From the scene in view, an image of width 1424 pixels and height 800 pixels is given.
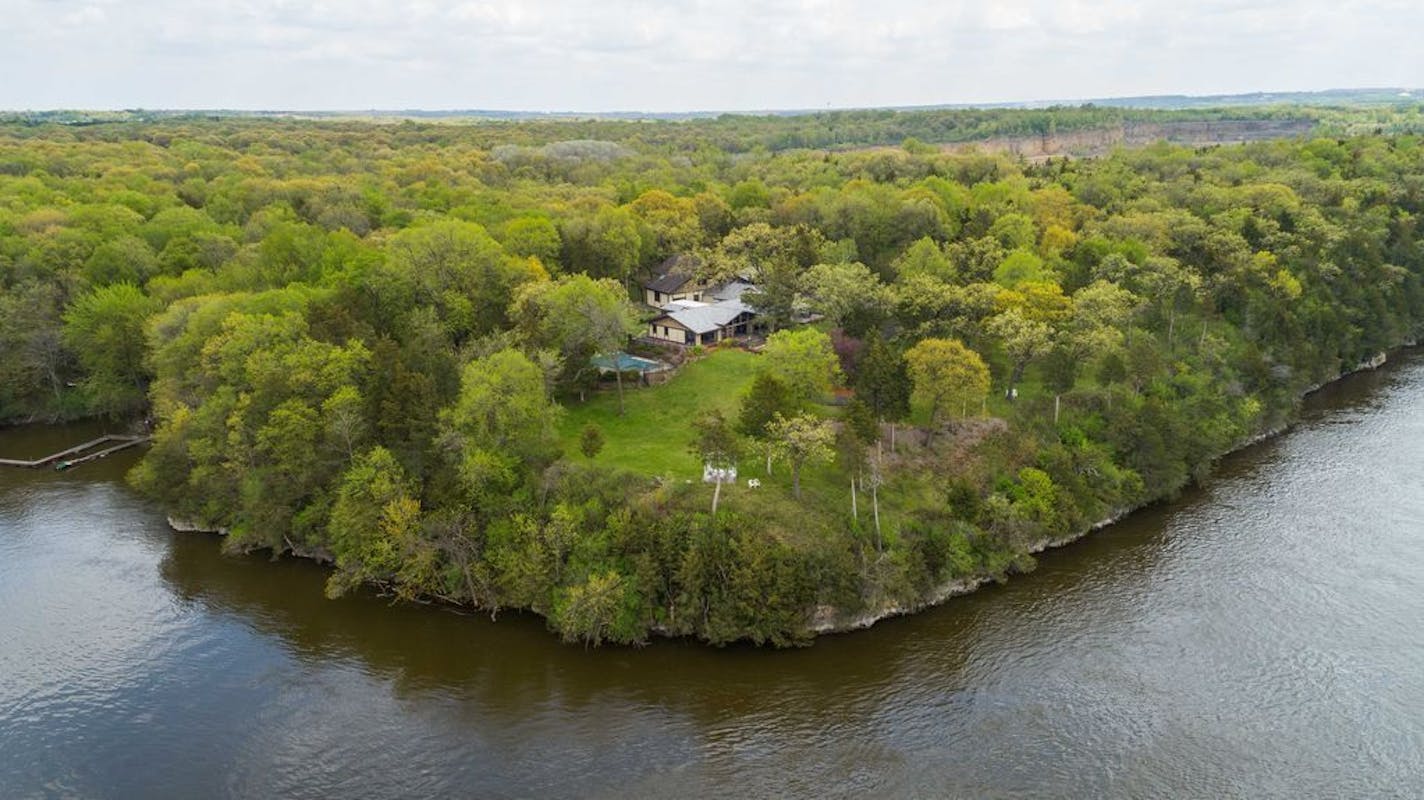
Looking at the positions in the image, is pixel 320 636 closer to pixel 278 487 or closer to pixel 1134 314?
pixel 278 487

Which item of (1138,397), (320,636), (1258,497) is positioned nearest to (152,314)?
(320,636)

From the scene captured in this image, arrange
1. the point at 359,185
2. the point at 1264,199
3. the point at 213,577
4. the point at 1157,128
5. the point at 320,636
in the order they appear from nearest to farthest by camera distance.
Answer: the point at 320,636 → the point at 213,577 → the point at 1264,199 → the point at 359,185 → the point at 1157,128

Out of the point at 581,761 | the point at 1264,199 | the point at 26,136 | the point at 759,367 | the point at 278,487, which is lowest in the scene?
the point at 581,761

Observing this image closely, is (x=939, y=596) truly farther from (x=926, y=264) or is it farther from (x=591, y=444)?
(x=926, y=264)

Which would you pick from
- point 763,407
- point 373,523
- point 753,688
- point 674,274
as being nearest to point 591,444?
point 763,407

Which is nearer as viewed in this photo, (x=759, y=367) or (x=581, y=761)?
(x=581, y=761)
